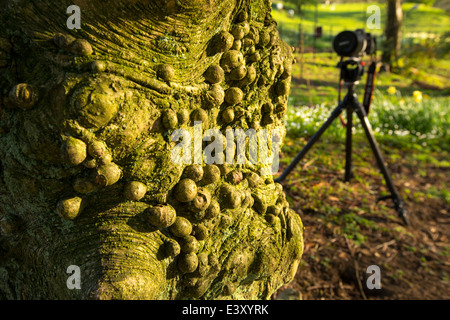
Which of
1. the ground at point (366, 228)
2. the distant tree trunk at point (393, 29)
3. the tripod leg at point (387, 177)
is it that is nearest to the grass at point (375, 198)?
the ground at point (366, 228)

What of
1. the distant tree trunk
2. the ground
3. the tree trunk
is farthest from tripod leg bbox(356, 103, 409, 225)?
the distant tree trunk

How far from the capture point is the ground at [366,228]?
2443 millimetres

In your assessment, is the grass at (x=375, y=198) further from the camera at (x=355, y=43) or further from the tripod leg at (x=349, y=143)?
the camera at (x=355, y=43)

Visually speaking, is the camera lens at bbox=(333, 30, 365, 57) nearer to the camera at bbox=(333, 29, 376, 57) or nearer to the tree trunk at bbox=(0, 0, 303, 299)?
the camera at bbox=(333, 29, 376, 57)

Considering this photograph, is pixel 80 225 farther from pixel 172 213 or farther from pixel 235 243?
pixel 235 243

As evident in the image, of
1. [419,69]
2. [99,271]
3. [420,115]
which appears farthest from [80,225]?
[419,69]

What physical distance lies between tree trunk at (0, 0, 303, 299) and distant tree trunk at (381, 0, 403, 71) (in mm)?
10052

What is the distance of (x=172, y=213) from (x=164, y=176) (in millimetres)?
132

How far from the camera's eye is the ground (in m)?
2.44

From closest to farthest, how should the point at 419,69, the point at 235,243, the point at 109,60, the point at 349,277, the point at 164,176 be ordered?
the point at 109,60 → the point at 164,176 → the point at 235,243 → the point at 349,277 → the point at 419,69

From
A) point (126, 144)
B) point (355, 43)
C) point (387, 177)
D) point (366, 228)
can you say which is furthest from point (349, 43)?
point (126, 144)

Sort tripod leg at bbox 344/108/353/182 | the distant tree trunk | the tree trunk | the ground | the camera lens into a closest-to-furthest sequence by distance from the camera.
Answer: the tree trunk → the ground → the camera lens → tripod leg at bbox 344/108/353/182 → the distant tree trunk

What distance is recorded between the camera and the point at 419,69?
1098 centimetres

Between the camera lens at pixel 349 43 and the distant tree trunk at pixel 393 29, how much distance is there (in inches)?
315
